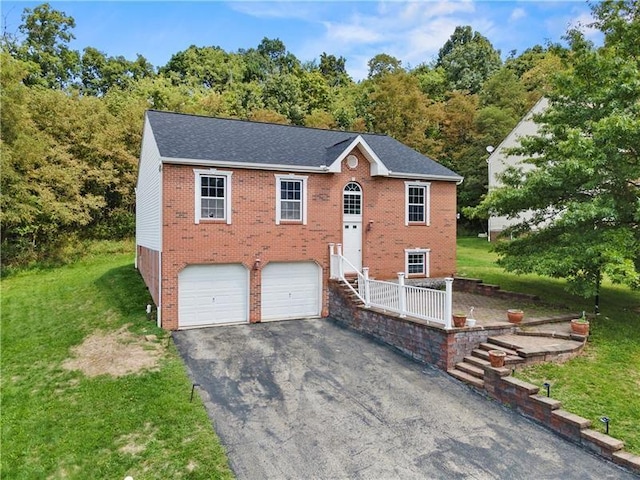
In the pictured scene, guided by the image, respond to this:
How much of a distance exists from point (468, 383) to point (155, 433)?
647 centimetres

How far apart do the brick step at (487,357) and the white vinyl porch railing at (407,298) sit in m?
0.94

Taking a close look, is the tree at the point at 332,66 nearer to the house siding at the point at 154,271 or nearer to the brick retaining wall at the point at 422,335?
the house siding at the point at 154,271

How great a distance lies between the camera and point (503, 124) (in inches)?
1331

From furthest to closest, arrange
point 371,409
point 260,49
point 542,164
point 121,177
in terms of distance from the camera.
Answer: point 260,49 → point 121,177 → point 542,164 → point 371,409

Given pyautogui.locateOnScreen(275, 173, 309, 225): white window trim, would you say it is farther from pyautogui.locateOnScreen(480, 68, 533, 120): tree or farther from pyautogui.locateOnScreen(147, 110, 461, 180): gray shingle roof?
pyautogui.locateOnScreen(480, 68, 533, 120): tree

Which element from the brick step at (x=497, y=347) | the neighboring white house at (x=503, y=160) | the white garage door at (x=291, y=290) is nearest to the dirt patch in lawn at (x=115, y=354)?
the white garage door at (x=291, y=290)

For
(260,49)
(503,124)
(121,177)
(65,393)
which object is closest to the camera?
(65,393)

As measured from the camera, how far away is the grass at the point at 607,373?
22.4ft

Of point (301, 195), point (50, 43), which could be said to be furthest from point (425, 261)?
point (50, 43)

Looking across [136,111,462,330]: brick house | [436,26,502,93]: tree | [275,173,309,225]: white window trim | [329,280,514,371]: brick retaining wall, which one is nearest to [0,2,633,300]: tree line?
[436,26,502,93]: tree

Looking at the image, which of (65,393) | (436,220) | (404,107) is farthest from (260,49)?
(65,393)

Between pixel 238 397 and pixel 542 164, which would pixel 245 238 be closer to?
pixel 238 397

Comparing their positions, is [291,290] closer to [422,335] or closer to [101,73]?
[422,335]

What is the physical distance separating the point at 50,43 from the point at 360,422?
1941 inches
